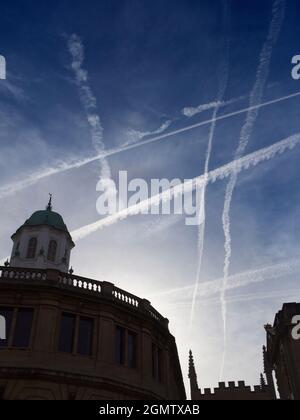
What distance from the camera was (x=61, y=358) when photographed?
21766 millimetres

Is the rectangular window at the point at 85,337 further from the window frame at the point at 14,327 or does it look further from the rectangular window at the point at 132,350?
the rectangular window at the point at 132,350

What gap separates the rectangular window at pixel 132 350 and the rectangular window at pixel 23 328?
255 inches

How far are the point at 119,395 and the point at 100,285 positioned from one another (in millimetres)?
6460

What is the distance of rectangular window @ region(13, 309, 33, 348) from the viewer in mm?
21672

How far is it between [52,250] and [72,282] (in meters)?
21.4

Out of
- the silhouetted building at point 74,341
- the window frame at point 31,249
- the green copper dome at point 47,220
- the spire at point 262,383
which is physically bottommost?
the silhouetted building at point 74,341

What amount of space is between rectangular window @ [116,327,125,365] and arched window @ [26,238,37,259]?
71.5 ft

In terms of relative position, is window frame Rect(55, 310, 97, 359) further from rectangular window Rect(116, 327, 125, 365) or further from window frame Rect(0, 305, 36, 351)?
rectangular window Rect(116, 327, 125, 365)

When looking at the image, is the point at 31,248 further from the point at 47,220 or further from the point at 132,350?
the point at 132,350

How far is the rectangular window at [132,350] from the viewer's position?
981 inches

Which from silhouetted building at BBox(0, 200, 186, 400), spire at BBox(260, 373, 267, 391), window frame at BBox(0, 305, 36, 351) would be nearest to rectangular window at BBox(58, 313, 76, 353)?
silhouetted building at BBox(0, 200, 186, 400)

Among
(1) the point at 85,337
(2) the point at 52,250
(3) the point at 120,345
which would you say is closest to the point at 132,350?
(3) the point at 120,345

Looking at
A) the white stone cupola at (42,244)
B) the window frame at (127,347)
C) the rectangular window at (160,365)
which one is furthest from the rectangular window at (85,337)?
the white stone cupola at (42,244)
